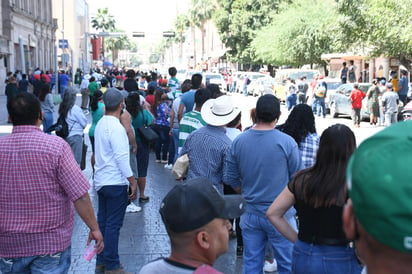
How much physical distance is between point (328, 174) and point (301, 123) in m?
2.48

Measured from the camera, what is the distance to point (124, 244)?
7.55m

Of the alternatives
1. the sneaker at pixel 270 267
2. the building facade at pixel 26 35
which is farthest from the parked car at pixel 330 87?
the sneaker at pixel 270 267

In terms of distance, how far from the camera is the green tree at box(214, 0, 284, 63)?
56812mm

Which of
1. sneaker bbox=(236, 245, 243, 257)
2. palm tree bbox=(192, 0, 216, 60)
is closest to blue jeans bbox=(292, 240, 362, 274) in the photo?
sneaker bbox=(236, 245, 243, 257)

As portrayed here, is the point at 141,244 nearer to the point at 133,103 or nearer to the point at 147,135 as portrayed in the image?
the point at 147,135

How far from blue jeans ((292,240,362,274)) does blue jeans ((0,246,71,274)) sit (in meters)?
1.51

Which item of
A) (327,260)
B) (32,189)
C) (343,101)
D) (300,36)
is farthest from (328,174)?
(300,36)

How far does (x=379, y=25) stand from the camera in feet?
80.2

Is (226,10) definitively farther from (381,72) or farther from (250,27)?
(381,72)

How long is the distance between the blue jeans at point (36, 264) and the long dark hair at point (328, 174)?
1.55 meters

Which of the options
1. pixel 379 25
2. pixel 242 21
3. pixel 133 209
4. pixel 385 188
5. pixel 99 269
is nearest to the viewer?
pixel 385 188

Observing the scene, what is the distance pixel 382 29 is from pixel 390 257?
24.4 meters

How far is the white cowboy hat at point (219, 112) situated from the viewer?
620cm

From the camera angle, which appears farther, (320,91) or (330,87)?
(330,87)
